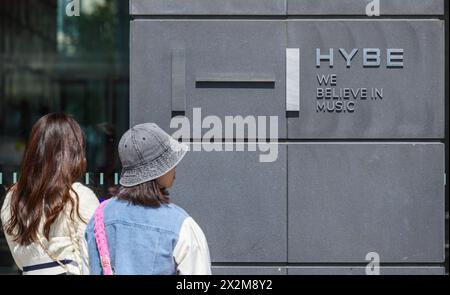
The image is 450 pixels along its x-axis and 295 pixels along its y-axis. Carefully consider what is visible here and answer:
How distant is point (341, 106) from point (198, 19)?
140cm

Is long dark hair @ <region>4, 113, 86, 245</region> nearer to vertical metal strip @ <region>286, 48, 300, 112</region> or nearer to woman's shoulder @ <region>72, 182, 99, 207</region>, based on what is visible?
woman's shoulder @ <region>72, 182, 99, 207</region>

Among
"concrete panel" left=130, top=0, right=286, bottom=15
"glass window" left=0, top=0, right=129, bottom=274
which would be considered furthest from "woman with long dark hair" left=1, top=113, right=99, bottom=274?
"glass window" left=0, top=0, right=129, bottom=274


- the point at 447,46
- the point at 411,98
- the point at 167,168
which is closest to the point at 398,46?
the point at 411,98

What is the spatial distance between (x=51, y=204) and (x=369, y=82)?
3.24 metres

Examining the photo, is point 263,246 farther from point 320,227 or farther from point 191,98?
point 191,98

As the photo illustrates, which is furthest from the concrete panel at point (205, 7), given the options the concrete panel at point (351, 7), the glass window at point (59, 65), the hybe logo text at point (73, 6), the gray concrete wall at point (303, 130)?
the glass window at point (59, 65)

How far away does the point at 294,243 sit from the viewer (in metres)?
6.35

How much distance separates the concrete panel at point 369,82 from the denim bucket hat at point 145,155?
3.03m

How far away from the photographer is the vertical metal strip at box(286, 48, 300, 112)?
6324mm

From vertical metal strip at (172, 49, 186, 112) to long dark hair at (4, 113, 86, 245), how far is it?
2.18m

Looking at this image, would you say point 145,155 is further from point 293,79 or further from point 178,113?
point 293,79

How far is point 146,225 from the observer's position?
3.31m

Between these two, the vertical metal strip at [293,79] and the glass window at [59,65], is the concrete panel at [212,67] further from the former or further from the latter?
the glass window at [59,65]

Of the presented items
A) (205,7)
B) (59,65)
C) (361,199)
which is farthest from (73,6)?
(59,65)
